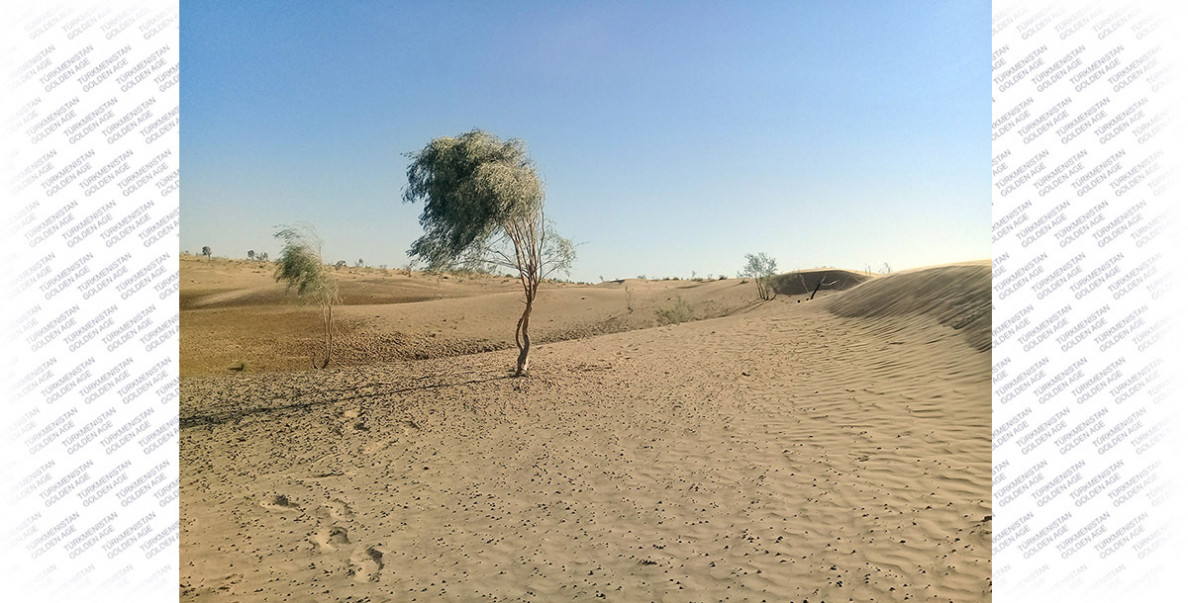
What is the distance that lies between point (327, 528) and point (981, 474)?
626 centimetres

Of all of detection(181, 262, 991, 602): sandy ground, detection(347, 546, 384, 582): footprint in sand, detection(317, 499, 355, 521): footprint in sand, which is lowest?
detection(347, 546, 384, 582): footprint in sand

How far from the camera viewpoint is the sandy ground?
5.21m

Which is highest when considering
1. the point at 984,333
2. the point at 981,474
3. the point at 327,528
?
the point at 984,333

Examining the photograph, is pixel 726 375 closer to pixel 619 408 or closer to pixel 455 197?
pixel 619 408

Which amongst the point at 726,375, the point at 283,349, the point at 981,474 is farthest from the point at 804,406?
the point at 283,349

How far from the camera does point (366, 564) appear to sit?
5680 mm

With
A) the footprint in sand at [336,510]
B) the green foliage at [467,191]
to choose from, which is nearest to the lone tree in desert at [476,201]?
the green foliage at [467,191]

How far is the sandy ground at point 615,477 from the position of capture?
17.1ft

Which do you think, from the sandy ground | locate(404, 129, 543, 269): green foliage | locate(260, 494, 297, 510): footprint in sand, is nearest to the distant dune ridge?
the sandy ground

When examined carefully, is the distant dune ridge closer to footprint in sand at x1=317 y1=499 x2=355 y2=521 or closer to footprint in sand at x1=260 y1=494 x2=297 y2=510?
footprint in sand at x1=317 y1=499 x2=355 y2=521

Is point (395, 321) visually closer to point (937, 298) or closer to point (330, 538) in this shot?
point (937, 298)

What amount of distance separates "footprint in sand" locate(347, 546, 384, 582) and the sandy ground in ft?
0.08

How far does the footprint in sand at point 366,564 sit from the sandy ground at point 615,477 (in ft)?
0.08

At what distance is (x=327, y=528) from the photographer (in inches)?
A: 256
